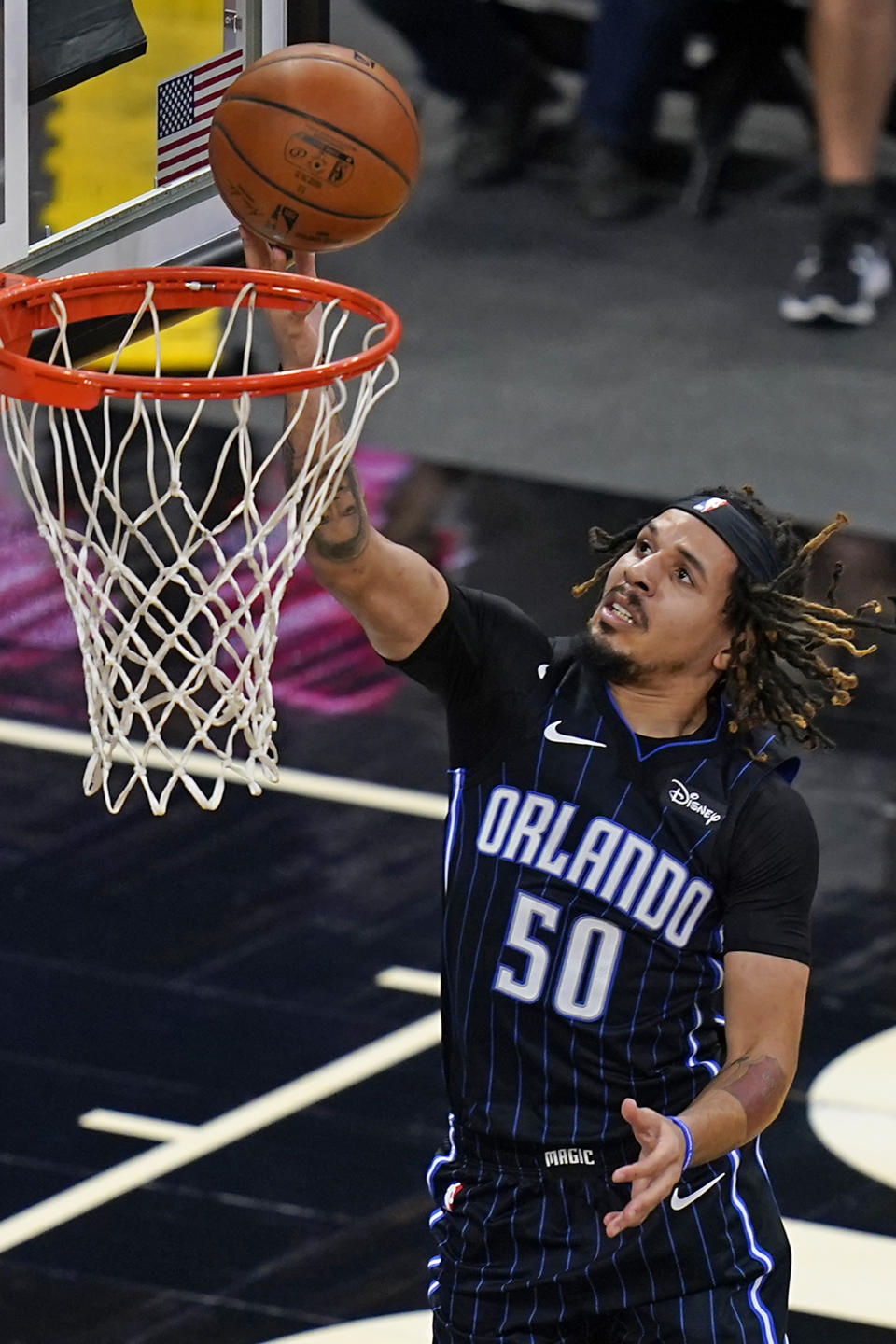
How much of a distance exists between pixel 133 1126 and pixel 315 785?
171cm

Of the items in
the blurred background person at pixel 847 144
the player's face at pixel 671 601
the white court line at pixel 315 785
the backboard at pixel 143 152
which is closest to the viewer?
the player's face at pixel 671 601

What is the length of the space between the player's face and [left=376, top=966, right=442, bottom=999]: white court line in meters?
2.22

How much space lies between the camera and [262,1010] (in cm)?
612

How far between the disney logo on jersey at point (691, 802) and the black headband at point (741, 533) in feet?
1.26

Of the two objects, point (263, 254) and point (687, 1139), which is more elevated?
point (263, 254)

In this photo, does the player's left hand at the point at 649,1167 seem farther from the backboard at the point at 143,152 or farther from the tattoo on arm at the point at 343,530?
the backboard at the point at 143,152

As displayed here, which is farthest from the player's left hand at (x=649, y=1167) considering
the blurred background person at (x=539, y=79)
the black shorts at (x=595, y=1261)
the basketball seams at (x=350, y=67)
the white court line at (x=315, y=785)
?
the blurred background person at (x=539, y=79)

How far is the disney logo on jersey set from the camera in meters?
4.09

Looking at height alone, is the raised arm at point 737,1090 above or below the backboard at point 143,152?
below

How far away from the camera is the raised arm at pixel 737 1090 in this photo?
369 centimetres

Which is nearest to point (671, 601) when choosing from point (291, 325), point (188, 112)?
point (291, 325)

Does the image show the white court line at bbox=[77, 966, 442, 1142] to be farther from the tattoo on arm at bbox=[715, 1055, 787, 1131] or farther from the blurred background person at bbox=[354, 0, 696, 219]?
the blurred background person at bbox=[354, 0, 696, 219]

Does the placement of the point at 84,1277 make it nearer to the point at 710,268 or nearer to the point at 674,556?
the point at 674,556

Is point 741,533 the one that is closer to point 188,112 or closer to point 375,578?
point 375,578
